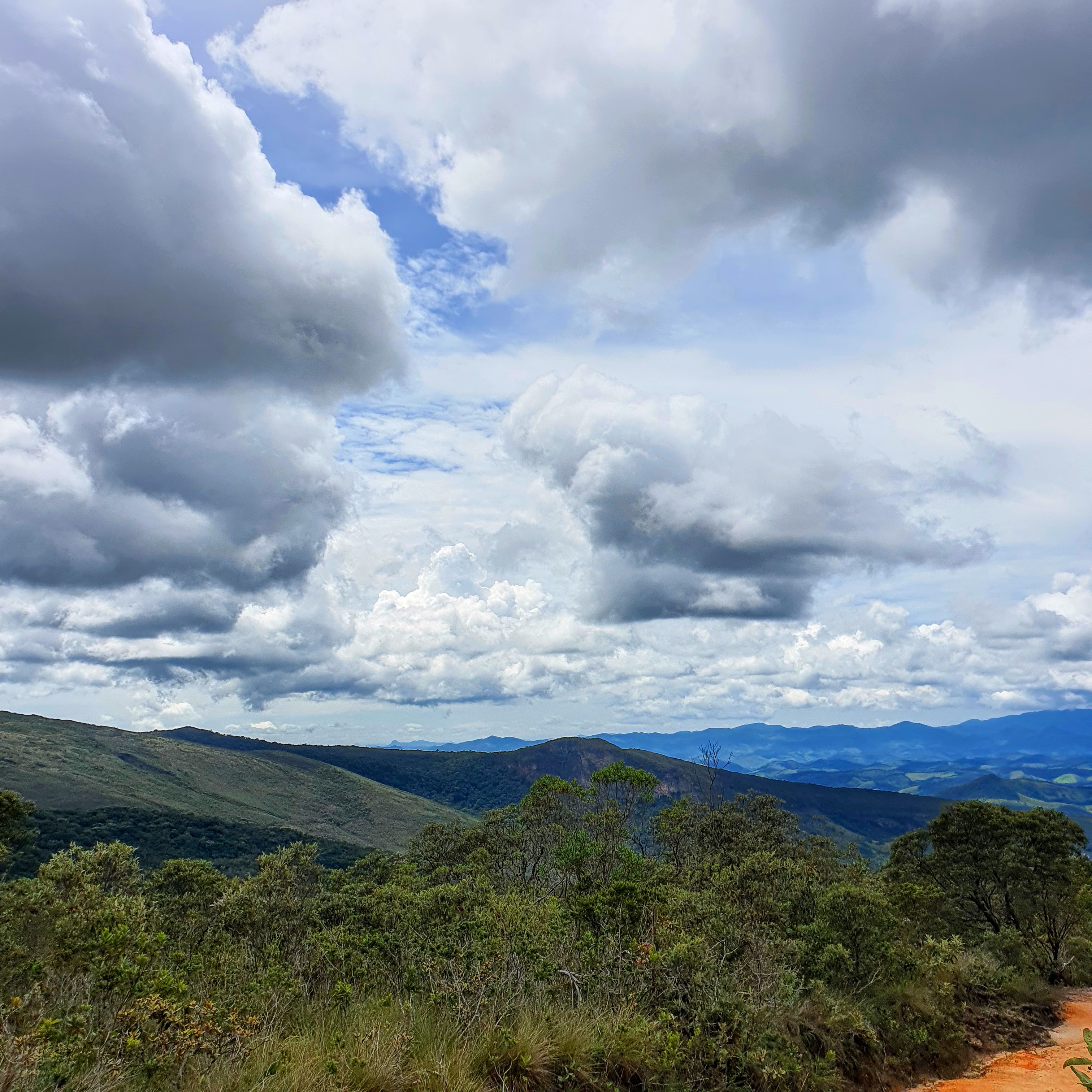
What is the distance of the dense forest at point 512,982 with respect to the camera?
6.57 meters

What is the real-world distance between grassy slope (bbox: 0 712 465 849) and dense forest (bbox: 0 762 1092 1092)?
12617 centimetres

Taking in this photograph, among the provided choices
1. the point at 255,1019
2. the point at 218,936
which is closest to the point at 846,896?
the point at 255,1019

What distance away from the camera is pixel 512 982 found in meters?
9.55

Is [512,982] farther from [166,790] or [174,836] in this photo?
[166,790]

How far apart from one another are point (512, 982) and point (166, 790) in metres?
181

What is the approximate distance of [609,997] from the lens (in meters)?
9.94

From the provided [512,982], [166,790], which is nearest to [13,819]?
[512,982]

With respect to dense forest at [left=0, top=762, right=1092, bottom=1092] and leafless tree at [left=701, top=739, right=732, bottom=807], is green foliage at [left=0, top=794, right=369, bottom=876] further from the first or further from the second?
dense forest at [left=0, top=762, right=1092, bottom=1092]

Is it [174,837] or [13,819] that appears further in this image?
[174,837]

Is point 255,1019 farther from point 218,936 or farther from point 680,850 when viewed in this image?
point 680,850

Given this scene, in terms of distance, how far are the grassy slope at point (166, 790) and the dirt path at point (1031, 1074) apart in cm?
13179

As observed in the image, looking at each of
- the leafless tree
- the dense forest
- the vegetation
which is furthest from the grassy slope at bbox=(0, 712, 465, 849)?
the dense forest

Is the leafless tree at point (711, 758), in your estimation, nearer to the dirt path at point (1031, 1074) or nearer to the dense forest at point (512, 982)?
the dense forest at point (512, 982)

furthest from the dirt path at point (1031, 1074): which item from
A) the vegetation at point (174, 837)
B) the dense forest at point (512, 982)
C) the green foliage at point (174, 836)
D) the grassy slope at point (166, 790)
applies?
the grassy slope at point (166, 790)
